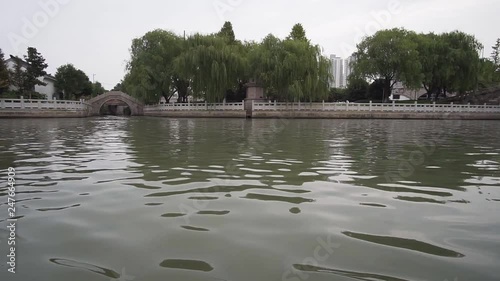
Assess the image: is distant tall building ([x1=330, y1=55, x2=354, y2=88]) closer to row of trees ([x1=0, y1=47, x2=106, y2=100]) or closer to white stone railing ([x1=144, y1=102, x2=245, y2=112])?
white stone railing ([x1=144, y1=102, x2=245, y2=112])

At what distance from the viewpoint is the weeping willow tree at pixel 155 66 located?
34.6 meters

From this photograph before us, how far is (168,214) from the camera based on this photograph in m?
3.26

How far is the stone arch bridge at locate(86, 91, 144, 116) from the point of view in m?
39.5

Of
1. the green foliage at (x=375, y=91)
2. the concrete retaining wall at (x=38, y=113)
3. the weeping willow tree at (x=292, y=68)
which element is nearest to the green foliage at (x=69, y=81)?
the concrete retaining wall at (x=38, y=113)

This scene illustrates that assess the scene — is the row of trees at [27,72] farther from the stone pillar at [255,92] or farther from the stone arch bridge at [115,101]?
the stone pillar at [255,92]

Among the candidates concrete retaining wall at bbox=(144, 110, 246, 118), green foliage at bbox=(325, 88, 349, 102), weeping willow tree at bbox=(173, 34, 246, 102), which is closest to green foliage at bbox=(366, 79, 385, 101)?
green foliage at bbox=(325, 88, 349, 102)

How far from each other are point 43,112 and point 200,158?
26171 mm

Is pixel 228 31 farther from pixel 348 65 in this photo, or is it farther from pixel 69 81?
pixel 69 81

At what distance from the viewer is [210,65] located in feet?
96.6

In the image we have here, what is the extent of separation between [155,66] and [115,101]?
368 inches

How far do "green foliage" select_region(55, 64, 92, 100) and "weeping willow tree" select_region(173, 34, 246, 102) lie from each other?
25567mm

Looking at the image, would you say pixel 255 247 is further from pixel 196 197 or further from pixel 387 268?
pixel 196 197

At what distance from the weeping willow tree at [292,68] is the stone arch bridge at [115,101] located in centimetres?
1709

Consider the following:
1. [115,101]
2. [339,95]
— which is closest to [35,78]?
[115,101]
